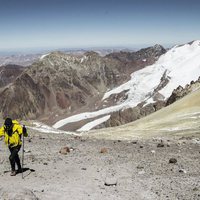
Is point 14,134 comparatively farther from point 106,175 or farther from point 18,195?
point 106,175

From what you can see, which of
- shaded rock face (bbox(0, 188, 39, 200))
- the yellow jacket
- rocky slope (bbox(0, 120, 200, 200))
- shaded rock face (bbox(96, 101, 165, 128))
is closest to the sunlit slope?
rocky slope (bbox(0, 120, 200, 200))

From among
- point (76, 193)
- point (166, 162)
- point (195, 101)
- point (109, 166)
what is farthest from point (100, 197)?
point (195, 101)

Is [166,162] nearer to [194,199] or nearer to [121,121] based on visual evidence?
[194,199]

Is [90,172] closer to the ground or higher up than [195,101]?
higher up

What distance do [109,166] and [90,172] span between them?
56.0 inches

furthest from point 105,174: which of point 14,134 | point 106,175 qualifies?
point 14,134

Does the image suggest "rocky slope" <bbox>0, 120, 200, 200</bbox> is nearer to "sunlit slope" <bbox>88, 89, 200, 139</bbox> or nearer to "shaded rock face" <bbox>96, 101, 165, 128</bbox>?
"sunlit slope" <bbox>88, 89, 200, 139</bbox>

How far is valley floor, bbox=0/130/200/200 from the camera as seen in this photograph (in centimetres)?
1240

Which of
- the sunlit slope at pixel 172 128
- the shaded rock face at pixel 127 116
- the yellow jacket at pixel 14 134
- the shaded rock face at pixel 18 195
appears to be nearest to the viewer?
the shaded rock face at pixel 18 195

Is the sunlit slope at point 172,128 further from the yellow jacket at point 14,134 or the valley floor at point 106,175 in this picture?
the yellow jacket at point 14,134

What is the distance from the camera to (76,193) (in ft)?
40.9

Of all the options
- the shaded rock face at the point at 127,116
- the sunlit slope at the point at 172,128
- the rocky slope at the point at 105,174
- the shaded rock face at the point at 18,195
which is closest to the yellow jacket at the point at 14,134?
the rocky slope at the point at 105,174

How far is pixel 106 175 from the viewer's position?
1477 cm

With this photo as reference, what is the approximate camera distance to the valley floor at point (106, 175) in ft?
40.7
